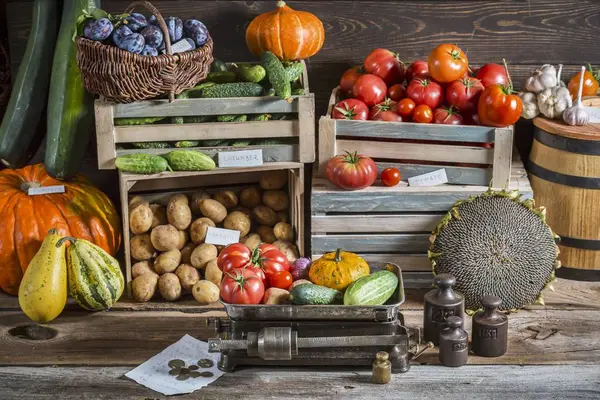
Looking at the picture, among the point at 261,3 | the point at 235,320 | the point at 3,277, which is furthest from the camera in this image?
the point at 261,3

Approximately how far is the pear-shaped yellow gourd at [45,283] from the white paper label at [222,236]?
1.80ft

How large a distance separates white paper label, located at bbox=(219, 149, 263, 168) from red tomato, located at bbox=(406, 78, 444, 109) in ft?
1.96

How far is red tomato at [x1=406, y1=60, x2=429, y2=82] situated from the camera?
3.32 meters

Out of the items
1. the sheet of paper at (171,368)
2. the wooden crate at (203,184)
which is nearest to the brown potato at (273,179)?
the wooden crate at (203,184)

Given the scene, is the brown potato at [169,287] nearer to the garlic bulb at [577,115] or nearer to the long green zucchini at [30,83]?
the long green zucchini at [30,83]

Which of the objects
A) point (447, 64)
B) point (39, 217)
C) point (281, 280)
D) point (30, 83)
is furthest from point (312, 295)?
point (30, 83)

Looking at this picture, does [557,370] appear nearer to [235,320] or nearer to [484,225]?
[484,225]

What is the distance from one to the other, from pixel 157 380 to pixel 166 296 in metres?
0.59

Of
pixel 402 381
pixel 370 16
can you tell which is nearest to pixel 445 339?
pixel 402 381

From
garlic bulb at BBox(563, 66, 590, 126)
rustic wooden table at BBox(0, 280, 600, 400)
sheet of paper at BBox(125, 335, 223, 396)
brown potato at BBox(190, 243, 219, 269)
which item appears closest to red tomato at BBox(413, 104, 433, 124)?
garlic bulb at BBox(563, 66, 590, 126)

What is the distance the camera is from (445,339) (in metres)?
2.72

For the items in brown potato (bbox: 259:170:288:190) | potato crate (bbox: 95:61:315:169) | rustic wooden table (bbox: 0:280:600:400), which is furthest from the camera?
brown potato (bbox: 259:170:288:190)

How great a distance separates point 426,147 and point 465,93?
24 centimetres

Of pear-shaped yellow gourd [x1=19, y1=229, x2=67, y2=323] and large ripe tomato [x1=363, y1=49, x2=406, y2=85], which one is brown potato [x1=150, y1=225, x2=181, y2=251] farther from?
large ripe tomato [x1=363, y1=49, x2=406, y2=85]
